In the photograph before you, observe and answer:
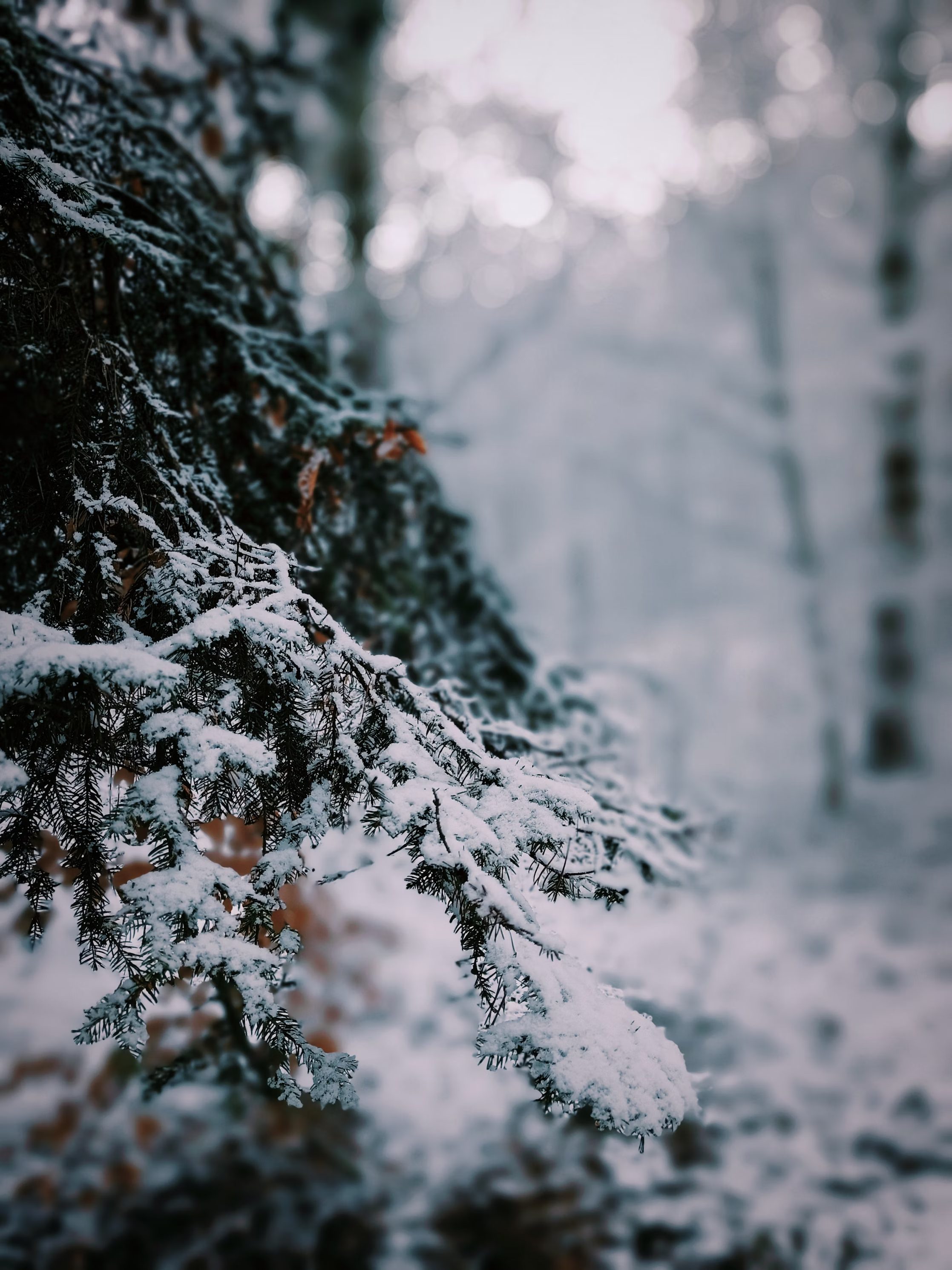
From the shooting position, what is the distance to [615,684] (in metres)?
4.58

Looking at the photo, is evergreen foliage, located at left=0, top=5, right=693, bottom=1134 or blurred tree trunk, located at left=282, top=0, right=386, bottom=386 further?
blurred tree trunk, located at left=282, top=0, right=386, bottom=386

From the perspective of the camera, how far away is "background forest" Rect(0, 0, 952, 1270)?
91.4 inches

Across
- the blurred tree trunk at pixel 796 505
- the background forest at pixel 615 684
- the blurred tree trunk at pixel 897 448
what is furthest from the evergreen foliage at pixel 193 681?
the blurred tree trunk at pixel 897 448

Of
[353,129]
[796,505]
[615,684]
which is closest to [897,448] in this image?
[796,505]

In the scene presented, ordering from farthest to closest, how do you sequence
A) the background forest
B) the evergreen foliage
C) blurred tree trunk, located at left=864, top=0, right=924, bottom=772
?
blurred tree trunk, located at left=864, top=0, right=924, bottom=772 < the background forest < the evergreen foliage

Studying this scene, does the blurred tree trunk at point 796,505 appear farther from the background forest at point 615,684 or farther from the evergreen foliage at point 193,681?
the evergreen foliage at point 193,681

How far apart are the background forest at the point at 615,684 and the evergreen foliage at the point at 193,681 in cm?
6

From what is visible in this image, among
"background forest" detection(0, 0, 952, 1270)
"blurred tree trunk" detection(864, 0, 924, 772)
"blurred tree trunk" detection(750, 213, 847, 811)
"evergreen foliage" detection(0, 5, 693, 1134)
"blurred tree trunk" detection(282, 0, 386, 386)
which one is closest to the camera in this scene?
"evergreen foliage" detection(0, 5, 693, 1134)

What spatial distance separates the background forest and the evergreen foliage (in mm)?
62

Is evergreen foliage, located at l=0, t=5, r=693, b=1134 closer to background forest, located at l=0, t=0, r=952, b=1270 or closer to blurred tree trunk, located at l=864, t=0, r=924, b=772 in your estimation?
background forest, located at l=0, t=0, r=952, b=1270

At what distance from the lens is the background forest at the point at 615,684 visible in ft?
7.61

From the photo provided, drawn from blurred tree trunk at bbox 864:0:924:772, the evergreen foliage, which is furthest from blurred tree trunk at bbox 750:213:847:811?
the evergreen foliage

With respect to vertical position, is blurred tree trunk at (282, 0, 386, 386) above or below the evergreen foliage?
above

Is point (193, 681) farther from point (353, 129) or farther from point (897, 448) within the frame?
point (897, 448)
